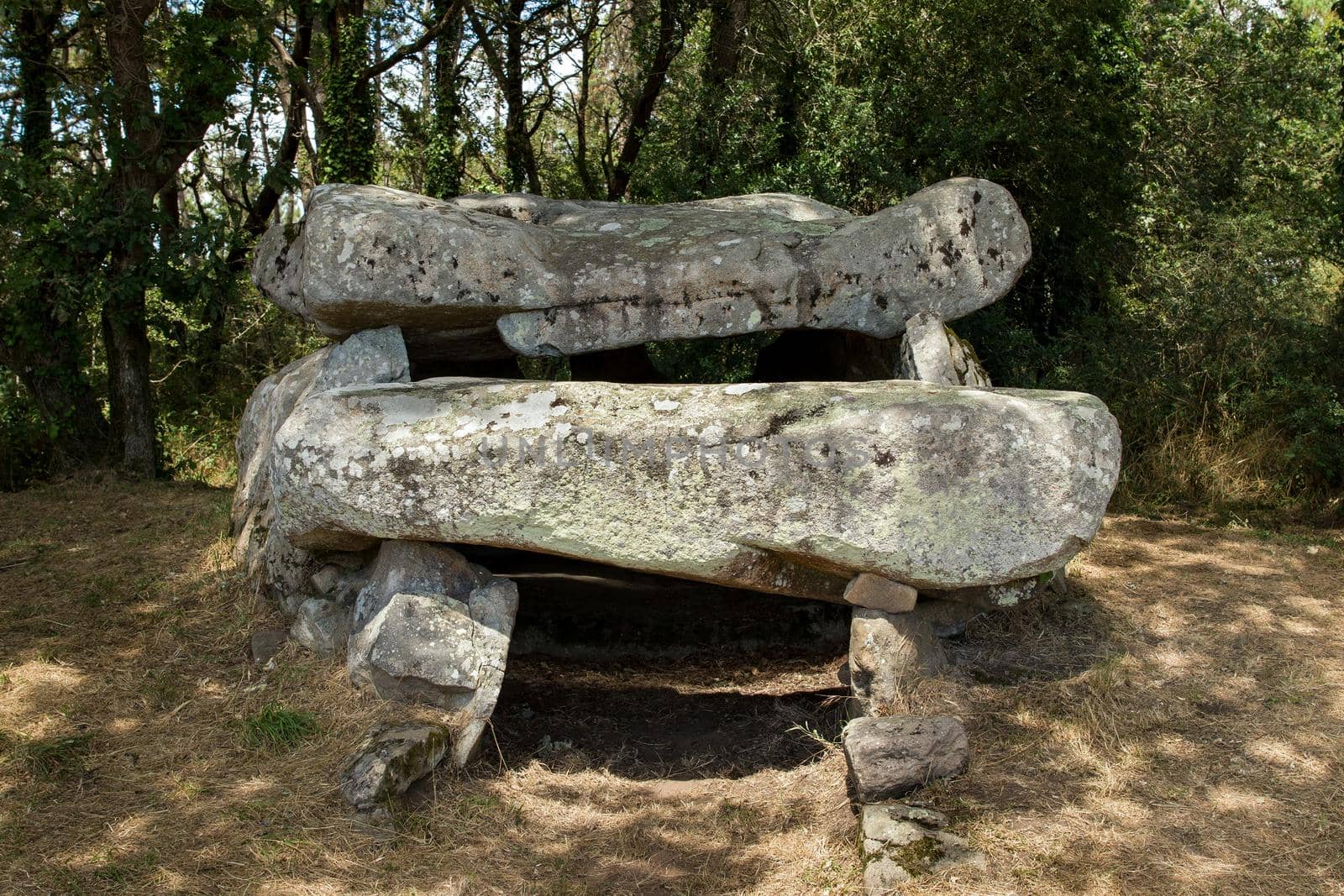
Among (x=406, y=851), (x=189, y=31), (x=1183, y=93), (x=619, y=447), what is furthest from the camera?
(x=1183, y=93)

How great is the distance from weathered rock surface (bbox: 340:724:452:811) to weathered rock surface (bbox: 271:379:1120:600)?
0.75m

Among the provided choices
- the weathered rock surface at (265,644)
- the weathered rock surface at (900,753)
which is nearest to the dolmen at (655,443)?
the weathered rock surface at (265,644)

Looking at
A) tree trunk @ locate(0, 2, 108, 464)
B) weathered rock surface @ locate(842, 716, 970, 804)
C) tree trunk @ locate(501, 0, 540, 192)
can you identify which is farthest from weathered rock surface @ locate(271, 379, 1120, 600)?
tree trunk @ locate(501, 0, 540, 192)

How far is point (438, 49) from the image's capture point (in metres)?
11.1

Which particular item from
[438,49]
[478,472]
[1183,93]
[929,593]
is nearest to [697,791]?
[929,593]

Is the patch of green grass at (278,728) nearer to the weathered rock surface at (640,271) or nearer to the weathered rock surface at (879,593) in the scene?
the weathered rock surface at (640,271)

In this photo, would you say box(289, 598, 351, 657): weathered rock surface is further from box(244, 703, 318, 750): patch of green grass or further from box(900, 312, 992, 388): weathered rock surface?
box(900, 312, 992, 388): weathered rock surface

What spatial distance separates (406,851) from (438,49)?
30.0ft

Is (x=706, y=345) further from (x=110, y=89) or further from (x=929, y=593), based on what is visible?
(x=110, y=89)

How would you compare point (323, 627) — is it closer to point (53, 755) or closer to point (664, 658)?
point (53, 755)

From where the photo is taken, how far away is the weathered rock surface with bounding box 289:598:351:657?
4.94m

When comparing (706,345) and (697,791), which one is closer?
(697,791)

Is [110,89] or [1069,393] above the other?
[110,89]

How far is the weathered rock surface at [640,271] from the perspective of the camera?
4.77 meters
